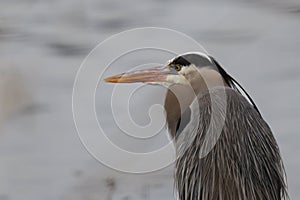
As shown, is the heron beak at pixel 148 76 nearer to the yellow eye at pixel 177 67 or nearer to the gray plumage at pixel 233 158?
the yellow eye at pixel 177 67

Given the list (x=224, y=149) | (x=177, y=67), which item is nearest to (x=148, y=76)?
(x=177, y=67)

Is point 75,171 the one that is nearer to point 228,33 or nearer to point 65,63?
point 65,63

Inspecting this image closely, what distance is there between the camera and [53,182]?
3.02 m

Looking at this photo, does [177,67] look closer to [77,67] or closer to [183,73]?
[183,73]

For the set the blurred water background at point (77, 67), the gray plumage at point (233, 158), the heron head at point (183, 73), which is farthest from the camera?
the blurred water background at point (77, 67)

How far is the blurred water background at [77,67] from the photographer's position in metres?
2.98

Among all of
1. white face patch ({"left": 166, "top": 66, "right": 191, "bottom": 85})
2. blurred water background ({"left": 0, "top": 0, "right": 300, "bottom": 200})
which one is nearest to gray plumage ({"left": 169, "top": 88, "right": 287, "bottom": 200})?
white face patch ({"left": 166, "top": 66, "right": 191, "bottom": 85})

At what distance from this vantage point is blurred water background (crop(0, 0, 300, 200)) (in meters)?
2.98

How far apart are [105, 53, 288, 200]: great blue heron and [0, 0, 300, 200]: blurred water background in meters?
0.46

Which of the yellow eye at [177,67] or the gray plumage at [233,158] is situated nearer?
the gray plumage at [233,158]

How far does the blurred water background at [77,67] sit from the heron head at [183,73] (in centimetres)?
36

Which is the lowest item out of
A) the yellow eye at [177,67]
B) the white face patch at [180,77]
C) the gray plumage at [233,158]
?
the gray plumage at [233,158]

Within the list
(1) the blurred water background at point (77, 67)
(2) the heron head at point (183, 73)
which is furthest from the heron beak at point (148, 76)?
(1) the blurred water background at point (77, 67)

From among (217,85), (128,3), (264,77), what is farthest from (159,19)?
(217,85)
